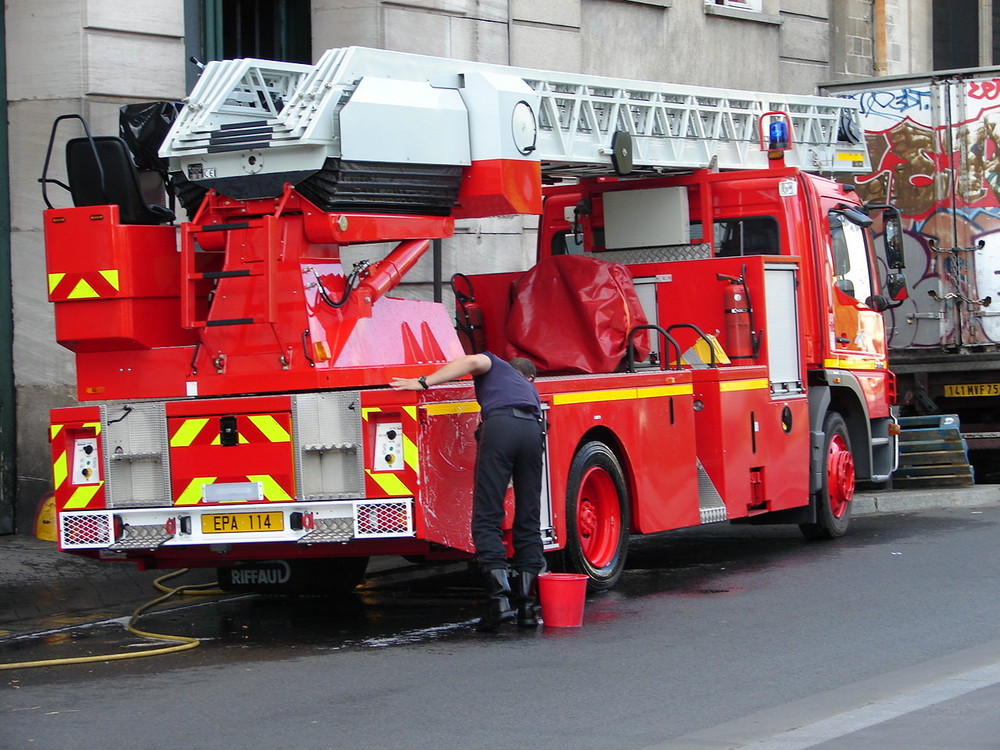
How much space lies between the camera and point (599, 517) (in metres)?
10.8

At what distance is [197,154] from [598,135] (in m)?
3.28

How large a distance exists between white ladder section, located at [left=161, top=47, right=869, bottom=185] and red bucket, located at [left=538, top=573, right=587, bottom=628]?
102 inches

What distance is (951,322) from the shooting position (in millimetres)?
17906

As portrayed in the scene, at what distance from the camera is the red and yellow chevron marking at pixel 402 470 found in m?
8.87

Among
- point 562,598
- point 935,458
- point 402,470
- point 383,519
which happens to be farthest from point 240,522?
point 935,458

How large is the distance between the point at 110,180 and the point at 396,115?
1757mm

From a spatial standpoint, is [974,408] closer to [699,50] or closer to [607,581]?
[699,50]

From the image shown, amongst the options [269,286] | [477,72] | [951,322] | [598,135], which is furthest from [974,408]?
[269,286]

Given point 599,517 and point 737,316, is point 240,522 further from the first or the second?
point 737,316

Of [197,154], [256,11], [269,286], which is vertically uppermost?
[256,11]

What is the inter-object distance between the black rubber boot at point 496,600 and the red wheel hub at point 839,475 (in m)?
5.00

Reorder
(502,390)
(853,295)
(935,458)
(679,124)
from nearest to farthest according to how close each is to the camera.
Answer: (502,390) → (679,124) → (853,295) → (935,458)

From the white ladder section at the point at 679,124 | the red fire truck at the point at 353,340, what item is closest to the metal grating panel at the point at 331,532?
the red fire truck at the point at 353,340

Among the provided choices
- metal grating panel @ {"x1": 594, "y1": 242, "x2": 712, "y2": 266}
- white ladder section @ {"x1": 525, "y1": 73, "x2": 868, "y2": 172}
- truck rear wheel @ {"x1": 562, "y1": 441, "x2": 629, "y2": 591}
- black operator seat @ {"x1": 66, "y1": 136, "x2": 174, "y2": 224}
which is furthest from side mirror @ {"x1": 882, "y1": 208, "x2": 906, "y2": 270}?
black operator seat @ {"x1": 66, "y1": 136, "x2": 174, "y2": 224}
